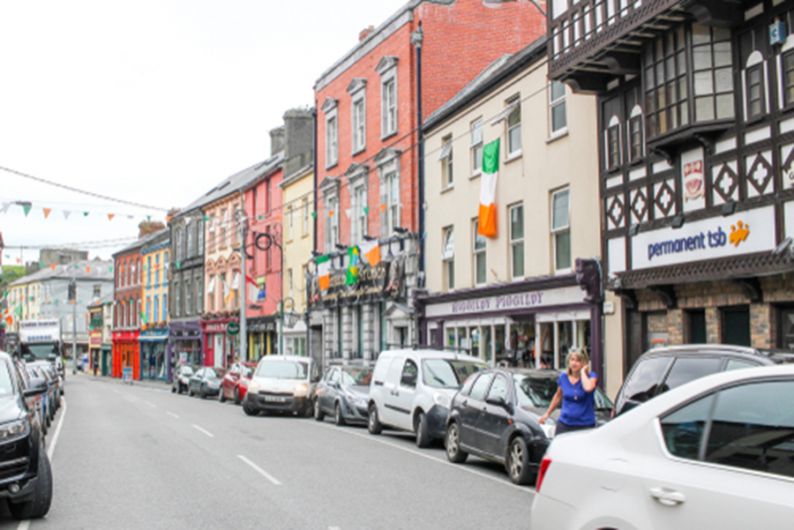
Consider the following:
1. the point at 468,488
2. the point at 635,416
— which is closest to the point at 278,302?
the point at 468,488

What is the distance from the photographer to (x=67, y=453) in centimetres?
1573

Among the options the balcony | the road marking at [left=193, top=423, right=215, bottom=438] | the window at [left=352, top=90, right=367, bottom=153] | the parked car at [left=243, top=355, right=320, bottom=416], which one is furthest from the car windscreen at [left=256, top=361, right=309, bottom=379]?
the balcony

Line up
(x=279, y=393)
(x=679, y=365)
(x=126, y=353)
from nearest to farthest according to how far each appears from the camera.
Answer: (x=679, y=365) < (x=279, y=393) < (x=126, y=353)

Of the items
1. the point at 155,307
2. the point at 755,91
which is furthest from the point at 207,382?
the point at 155,307

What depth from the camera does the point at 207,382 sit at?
3809 cm

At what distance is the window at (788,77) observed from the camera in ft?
47.7

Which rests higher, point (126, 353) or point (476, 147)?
point (476, 147)

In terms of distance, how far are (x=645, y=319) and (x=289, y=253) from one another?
26.6 metres

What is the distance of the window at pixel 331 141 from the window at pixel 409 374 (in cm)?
2074

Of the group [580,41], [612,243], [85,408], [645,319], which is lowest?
[85,408]

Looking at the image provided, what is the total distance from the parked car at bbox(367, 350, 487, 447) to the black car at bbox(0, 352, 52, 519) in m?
8.09

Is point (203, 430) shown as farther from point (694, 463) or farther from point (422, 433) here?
point (694, 463)

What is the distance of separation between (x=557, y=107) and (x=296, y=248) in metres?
22.2

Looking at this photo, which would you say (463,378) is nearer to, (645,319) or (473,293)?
(645,319)
